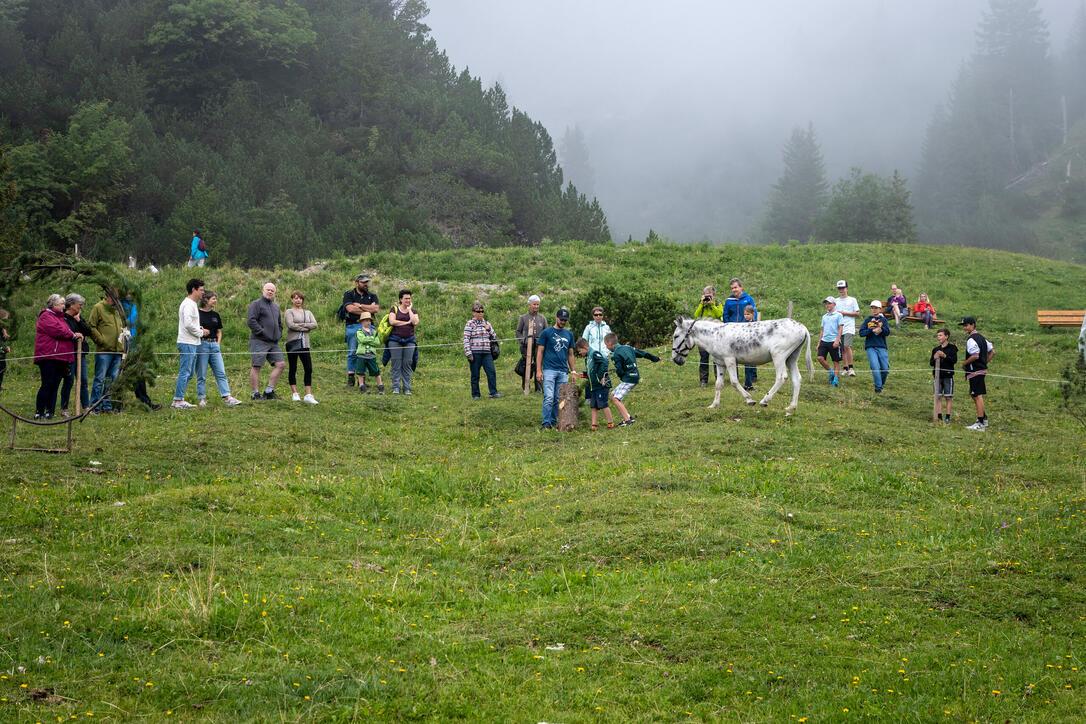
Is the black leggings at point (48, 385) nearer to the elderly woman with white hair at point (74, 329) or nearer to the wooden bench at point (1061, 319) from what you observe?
the elderly woman with white hair at point (74, 329)

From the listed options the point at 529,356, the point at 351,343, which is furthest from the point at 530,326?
the point at 351,343

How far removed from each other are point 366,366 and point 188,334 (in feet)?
14.8

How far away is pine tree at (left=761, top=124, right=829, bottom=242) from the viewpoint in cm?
10712

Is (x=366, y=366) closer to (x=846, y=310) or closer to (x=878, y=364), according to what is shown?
(x=846, y=310)

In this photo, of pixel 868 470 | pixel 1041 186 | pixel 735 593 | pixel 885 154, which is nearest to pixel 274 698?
pixel 735 593

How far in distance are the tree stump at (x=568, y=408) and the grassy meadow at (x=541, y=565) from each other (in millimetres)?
550

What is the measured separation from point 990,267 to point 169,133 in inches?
1734

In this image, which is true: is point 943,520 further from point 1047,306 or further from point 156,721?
point 1047,306

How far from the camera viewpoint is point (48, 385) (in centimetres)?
1423

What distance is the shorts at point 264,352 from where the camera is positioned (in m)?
16.2

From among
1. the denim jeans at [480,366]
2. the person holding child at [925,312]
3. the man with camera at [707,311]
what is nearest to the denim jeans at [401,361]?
the denim jeans at [480,366]

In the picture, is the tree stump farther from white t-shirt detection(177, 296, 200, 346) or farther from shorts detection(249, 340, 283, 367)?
white t-shirt detection(177, 296, 200, 346)

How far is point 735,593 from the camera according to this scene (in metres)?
8.05

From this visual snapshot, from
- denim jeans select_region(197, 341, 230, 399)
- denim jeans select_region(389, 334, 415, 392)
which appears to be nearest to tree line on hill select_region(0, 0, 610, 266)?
denim jeans select_region(389, 334, 415, 392)
